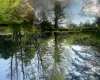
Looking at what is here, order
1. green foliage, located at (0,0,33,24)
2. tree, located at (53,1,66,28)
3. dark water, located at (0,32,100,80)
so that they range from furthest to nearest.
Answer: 1. tree, located at (53,1,66,28)
2. green foliage, located at (0,0,33,24)
3. dark water, located at (0,32,100,80)

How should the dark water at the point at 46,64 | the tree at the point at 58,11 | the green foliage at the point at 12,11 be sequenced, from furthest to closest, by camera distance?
the tree at the point at 58,11 → the green foliage at the point at 12,11 → the dark water at the point at 46,64

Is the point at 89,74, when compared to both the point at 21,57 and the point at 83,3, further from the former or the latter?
the point at 83,3

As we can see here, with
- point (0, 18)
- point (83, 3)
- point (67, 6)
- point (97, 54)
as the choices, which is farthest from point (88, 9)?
point (97, 54)

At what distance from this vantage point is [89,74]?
10.1m

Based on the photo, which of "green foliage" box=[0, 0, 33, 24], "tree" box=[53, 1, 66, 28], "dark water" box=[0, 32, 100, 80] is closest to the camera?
"dark water" box=[0, 32, 100, 80]

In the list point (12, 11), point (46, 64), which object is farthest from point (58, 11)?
point (46, 64)

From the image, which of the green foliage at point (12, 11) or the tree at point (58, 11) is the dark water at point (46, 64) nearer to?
the green foliage at point (12, 11)

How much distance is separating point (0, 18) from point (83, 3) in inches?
913

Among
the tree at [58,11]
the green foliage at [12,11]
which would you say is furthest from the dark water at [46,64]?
the tree at [58,11]

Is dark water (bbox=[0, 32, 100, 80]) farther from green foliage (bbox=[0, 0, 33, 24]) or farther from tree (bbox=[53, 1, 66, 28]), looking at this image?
tree (bbox=[53, 1, 66, 28])

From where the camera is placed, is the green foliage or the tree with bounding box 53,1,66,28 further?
the tree with bounding box 53,1,66,28

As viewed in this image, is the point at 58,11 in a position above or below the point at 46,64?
above

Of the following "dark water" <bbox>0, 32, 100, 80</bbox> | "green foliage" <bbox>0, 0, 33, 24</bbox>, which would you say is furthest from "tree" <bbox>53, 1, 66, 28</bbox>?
"dark water" <bbox>0, 32, 100, 80</bbox>

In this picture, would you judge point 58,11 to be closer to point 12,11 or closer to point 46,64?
point 12,11
